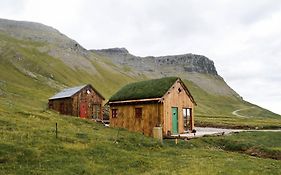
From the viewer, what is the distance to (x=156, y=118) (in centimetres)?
4594

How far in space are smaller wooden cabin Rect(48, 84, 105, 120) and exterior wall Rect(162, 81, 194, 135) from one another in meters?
23.6

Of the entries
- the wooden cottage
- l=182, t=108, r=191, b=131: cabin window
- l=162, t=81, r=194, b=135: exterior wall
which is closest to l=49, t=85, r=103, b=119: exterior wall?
the wooden cottage

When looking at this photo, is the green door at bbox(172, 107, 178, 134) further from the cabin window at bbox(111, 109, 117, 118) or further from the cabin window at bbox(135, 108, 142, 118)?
the cabin window at bbox(111, 109, 117, 118)

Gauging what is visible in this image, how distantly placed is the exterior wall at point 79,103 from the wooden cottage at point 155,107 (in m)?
15.3

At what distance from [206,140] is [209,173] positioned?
58.9 feet

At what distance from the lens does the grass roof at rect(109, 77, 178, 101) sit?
46.8 m

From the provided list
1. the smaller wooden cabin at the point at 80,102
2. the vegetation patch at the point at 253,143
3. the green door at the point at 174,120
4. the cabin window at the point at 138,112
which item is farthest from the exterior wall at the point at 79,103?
A: the vegetation patch at the point at 253,143

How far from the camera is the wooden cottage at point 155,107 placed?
45975mm

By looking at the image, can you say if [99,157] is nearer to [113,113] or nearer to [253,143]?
[253,143]

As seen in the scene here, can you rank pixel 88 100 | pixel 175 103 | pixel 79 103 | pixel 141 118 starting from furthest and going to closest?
1. pixel 88 100
2. pixel 79 103
3. pixel 175 103
4. pixel 141 118

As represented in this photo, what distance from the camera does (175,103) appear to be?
4803cm

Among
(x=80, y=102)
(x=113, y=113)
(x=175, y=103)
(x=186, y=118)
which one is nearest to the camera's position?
(x=175, y=103)

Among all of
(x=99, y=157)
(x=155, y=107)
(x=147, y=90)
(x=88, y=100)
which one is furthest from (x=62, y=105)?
(x=99, y=157)

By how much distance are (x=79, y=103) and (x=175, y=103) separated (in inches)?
956
